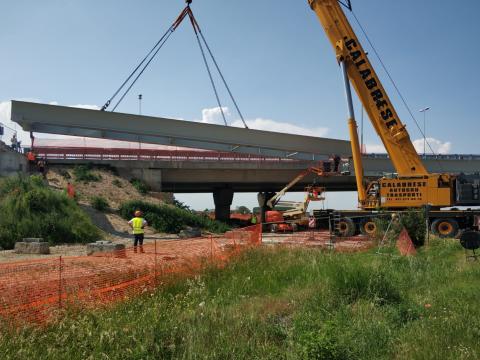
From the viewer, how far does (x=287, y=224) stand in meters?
28.7

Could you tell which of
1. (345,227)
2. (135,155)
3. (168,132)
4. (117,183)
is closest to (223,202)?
(135,155)

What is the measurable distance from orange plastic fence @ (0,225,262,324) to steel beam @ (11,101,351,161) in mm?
15416

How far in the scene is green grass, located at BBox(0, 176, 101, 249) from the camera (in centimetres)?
1834

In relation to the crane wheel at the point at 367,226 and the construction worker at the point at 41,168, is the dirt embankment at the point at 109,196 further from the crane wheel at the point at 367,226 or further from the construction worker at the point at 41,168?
the crane wheel at the point at 367,226

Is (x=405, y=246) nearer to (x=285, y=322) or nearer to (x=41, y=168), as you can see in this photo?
(x=285, y=322)

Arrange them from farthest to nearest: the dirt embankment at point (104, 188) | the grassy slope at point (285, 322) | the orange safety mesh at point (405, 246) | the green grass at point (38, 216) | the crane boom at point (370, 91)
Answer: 1. the dirt embankment at point (104, 188)
2. the crane boom at point (370, 91)
3. the green grass at point (38, 216)
4. the orange safety mesh at point (405, 246)
5. the grassy slope at point (285, 322)

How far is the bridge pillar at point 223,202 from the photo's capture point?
4094cm

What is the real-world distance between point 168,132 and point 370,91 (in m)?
11.9

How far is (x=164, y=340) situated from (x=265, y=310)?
1.99 meters

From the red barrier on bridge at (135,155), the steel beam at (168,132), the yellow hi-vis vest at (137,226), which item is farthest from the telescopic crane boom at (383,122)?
the red barrier on bridge at (135,155)

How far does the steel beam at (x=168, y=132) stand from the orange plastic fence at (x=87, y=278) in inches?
607

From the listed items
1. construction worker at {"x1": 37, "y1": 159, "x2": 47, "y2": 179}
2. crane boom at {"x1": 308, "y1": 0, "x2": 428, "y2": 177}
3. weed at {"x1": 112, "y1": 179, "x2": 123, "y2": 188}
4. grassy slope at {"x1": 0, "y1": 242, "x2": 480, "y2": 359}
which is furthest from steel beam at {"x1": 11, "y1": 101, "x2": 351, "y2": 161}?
grassy slope at {"x1": 0, "y1": 242, "x2": 480, "y2": 359}

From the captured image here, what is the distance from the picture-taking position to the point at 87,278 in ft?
25.1

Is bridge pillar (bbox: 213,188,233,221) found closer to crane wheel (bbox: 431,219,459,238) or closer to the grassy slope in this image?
crane wheel (bbox: 431,219,459,238)
